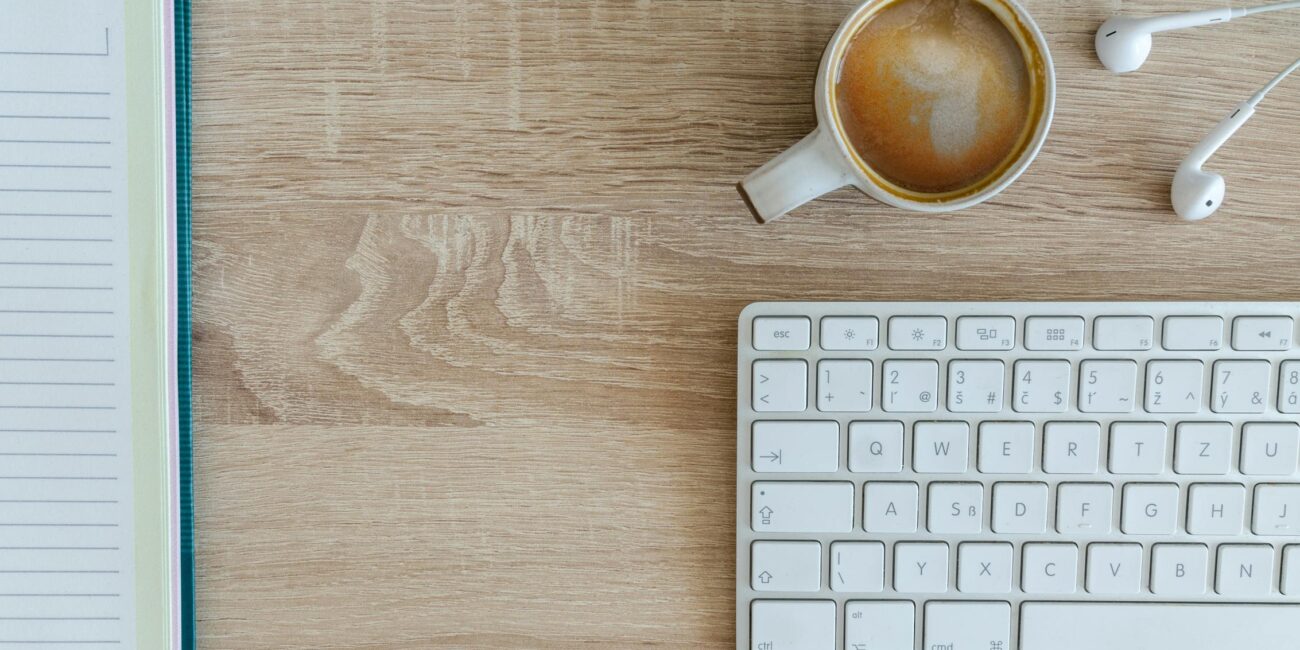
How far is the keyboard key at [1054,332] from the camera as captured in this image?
48 cm

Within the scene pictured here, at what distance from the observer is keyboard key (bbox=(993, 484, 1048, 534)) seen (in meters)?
0.48

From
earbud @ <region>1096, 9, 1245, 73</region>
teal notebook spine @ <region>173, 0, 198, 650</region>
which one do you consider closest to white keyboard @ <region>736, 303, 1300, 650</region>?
earbud @ <region>1096, 9, 1245, 73</region>

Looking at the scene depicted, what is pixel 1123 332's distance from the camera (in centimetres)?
48

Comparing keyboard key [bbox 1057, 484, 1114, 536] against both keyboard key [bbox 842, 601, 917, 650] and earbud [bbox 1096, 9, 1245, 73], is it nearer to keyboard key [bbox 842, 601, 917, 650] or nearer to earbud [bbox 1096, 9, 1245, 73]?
keyboard key [bbox 842, 601, 917, 650]

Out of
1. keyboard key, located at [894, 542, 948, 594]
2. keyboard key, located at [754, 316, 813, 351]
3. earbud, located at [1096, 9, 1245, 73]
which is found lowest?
keyboard key, located at [894, 542, 948, 594]

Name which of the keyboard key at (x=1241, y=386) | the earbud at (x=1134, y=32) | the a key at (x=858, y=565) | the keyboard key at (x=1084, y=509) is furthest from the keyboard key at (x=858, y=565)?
the earbud at (x=1134, y=32)

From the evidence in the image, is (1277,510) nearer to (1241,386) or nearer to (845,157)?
(1241,386)

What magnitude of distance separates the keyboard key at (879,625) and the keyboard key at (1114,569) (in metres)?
0.11

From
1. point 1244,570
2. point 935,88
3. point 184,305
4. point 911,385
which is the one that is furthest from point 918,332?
point 184,305

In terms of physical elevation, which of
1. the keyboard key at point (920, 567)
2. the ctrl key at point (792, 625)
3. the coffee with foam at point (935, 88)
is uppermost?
the coffee with foam at point (935, 88)

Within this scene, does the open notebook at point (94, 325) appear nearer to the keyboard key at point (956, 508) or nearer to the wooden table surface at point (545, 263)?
A: the wooden table surface at point (545, 263)

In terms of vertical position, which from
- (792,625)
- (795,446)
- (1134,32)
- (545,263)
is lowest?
(792,625)

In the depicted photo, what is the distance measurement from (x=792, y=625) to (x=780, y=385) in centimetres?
14

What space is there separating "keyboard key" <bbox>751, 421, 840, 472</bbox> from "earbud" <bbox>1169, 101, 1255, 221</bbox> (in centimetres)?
24
